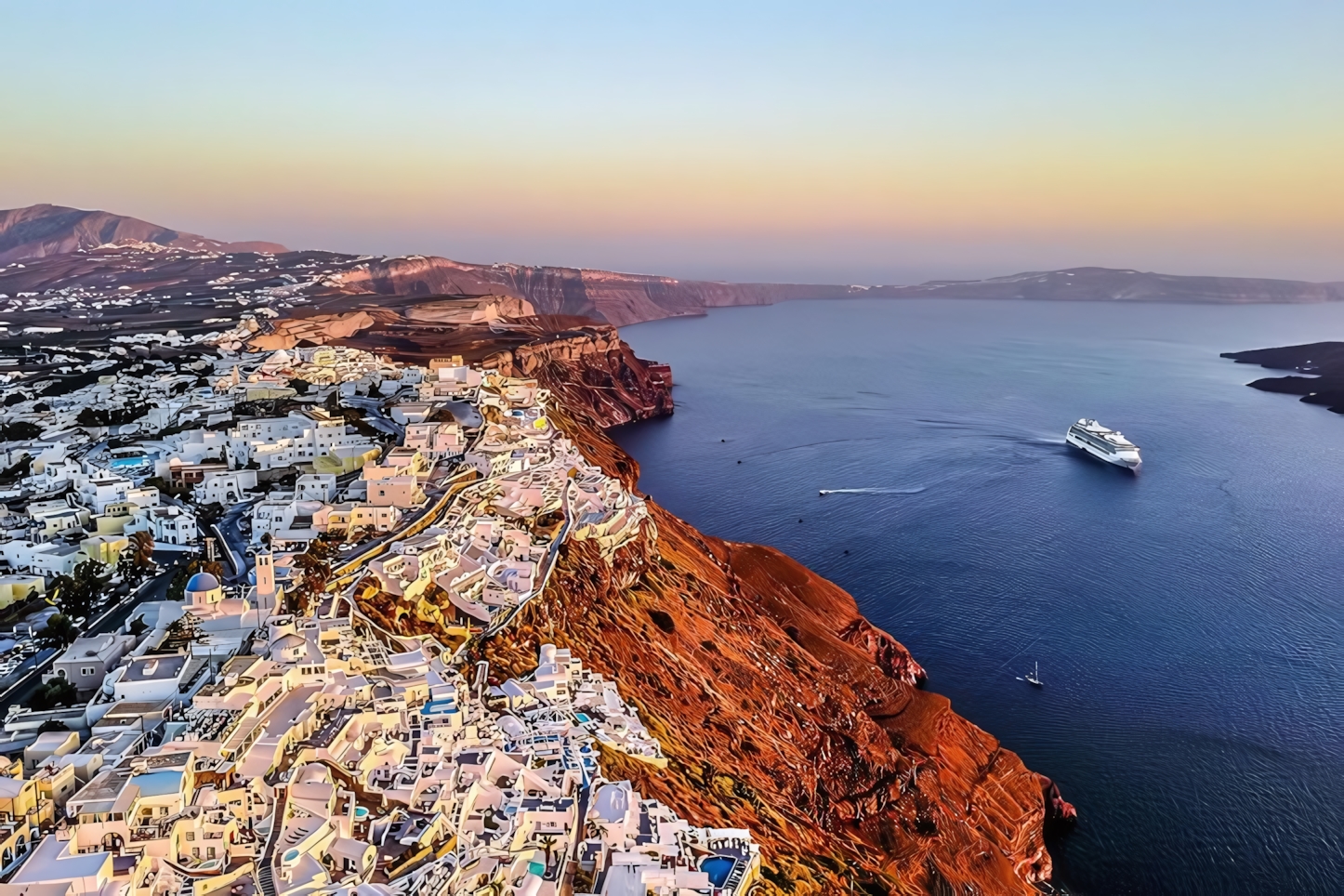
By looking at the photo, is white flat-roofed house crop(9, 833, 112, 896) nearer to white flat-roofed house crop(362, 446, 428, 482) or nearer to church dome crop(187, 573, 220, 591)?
church dome crop(187, 573, 220, 591)

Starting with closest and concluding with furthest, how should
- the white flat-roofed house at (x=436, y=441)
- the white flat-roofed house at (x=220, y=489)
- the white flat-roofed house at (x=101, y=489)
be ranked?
the white flat-roofed house at (x=101, y=489)
the white flat-roofed house at (x=220, y=489)
the white flat-roofed house at (x=436, y=441)

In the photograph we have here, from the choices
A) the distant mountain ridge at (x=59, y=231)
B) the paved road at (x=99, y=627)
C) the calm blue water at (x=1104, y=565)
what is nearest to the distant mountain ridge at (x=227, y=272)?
the distant mountain ridge at (x=59, y=231)

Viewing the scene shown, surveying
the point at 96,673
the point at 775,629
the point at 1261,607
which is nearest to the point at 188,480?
the point at 96,673

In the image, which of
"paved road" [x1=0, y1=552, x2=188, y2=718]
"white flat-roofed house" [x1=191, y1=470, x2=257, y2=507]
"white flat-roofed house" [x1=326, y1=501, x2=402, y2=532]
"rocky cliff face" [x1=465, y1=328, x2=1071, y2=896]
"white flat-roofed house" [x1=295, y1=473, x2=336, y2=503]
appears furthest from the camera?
"white flat-roofed house" [x1=191, y1=470, x2=257, y2=507]

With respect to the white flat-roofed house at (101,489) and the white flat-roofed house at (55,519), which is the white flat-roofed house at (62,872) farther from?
the white flat-roofed house at (101,489)

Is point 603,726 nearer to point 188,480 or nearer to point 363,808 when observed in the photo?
point 363,808

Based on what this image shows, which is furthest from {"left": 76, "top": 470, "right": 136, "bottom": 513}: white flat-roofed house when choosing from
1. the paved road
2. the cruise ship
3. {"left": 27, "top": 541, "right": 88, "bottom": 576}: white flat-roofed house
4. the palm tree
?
the cruise ship

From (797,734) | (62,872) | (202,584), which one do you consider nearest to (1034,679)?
(797,734)
